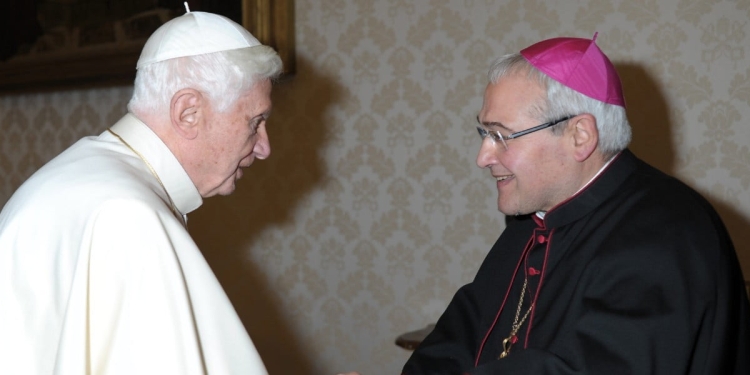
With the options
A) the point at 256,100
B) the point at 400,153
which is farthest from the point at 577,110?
the point at 400,153

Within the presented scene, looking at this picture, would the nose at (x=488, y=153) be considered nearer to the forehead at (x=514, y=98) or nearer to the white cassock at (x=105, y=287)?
the forehead at (x=514, y=98)

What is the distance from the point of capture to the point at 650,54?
3.31 metres

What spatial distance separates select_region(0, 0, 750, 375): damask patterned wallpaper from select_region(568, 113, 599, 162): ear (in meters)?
1.26

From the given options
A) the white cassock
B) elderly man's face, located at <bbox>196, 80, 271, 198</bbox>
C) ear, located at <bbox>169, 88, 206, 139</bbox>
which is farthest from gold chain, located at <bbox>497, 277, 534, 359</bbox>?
ear, located at <bbox>169, 88, 206, 139</bbox>

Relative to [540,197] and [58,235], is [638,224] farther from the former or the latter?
[58,235]

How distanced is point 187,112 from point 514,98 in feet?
2.70

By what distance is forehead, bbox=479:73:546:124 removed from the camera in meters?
2.17

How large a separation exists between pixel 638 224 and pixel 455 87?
189 cm

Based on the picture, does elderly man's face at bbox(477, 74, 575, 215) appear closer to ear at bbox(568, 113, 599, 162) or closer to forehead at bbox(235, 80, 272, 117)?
ear at bbox(568, 113, 599, 162)

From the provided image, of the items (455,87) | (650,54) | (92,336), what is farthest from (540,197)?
(455,87)

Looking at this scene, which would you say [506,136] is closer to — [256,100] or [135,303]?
[256,100]

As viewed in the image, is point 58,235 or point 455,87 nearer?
point 58,235

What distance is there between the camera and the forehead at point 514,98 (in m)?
2.17

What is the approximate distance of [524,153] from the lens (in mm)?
2193
